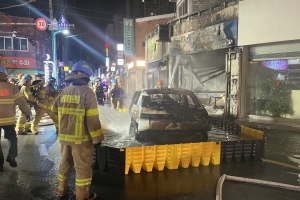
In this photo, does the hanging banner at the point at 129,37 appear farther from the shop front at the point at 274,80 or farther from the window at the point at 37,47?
the shop front at the point at 274,80

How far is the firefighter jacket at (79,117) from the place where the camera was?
3.69 metres

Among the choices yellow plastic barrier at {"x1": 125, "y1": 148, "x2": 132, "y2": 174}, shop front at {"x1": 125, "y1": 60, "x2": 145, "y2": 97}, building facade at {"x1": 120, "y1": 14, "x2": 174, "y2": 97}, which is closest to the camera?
yellow plastic barrier at {"x1": 125, "y1": 148, "x2": 132, "y2": 174}

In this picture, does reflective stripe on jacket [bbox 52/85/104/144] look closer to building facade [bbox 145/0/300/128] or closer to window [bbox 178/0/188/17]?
building facade [bbox 145/0/300/128]

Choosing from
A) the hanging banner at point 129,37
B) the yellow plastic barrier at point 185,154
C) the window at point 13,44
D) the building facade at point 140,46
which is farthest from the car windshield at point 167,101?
the window at point 13,44

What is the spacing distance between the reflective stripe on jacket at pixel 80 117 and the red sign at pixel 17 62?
96.6ft

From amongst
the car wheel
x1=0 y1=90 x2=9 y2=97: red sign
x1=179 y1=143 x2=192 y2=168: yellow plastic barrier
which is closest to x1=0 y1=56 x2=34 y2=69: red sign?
the car wheel

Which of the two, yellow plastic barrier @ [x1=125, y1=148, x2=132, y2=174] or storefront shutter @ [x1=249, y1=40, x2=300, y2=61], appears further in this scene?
storefront shutter @ [x1=249, y1=40, x2=300, y2=61]

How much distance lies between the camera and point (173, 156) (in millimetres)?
5316

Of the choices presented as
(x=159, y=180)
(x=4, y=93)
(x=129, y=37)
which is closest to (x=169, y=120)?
(x=159, y=180)

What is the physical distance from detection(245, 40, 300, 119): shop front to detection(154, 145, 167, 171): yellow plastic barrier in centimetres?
710

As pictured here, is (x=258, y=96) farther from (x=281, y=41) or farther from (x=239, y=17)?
(x=239, y=17)

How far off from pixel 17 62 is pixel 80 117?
98.9ft

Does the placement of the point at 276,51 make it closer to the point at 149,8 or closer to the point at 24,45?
the point at 149,8

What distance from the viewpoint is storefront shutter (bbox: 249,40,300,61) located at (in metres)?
9.63
